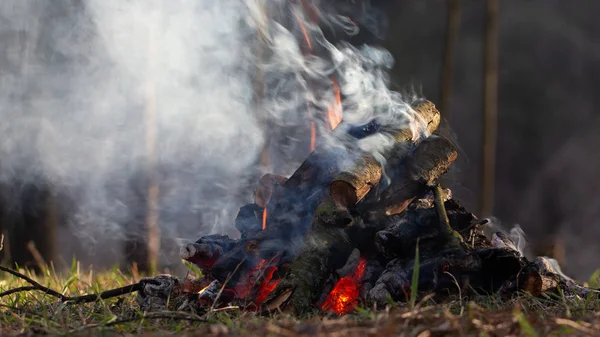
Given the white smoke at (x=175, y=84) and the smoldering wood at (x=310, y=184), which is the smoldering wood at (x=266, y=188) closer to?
A: the smoldering wood at (x=310, y=184)

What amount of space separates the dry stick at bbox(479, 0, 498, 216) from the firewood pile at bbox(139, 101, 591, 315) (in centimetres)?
621

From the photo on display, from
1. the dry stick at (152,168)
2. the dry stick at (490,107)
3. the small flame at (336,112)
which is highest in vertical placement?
the dry stick at (490,107)

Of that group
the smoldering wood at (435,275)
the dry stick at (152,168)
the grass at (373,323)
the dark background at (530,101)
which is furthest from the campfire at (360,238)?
the dark background at (530,101)

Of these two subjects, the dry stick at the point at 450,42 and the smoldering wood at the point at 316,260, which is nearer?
the smoldering wood at the point at 316,260

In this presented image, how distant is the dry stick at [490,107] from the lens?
997cm

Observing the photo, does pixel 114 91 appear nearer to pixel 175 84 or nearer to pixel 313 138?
pixel 175 84

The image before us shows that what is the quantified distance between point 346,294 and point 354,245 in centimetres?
30

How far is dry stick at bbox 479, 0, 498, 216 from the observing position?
997 cm

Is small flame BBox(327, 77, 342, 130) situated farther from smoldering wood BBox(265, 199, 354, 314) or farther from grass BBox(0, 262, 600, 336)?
grass BBox(0, 262, 600, 336)

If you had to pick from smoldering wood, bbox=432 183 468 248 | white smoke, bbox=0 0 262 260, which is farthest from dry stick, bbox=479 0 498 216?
smoldering wood, bbox=432 183 468 248

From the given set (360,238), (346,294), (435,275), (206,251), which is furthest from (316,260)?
(206,251)

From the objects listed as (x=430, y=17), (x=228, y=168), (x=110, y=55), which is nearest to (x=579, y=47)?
(x=430, y=17)

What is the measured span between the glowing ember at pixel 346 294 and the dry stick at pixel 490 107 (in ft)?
22.9

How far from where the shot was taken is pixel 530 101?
10.7 meters
